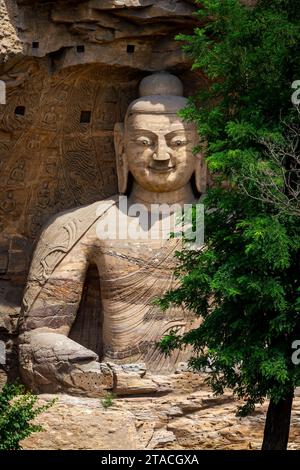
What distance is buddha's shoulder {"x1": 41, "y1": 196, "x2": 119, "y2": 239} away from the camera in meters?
20.2

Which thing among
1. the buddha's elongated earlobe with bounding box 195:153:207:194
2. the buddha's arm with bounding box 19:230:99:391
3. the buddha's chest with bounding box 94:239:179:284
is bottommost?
the buddha's arm with bounding box 19:230:99:391

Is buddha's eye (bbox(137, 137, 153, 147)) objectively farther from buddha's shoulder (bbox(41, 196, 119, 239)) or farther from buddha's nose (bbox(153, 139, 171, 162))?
buddha's shoulder (bbox(41, 196, 119, 239))

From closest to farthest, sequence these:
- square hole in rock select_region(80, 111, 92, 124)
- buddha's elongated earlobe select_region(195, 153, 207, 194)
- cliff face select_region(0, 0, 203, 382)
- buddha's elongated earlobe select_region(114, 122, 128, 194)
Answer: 1. cliff face select_region(0, 0, 203, 382)
2. buddha's elongated earlobe select_region(195, 153, 207, 194)
3. buddha's elongated earlobe select_region(114, 122, 128, 194)
4. square hole in rock select_region(80, 111, 92, 124)

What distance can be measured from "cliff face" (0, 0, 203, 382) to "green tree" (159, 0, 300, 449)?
10.8ft

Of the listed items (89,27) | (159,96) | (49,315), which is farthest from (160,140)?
(49,315)

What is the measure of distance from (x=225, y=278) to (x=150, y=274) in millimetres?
4428

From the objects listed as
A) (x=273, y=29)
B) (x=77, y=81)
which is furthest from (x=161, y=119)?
(x=273, y=29)

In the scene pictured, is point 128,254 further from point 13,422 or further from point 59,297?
point 13,422

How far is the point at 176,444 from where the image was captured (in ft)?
61.4

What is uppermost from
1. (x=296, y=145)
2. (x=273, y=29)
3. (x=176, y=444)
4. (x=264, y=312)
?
(x=273, y=29)

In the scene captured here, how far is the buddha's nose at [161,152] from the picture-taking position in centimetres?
2000

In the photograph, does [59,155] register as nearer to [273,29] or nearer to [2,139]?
[2,139]

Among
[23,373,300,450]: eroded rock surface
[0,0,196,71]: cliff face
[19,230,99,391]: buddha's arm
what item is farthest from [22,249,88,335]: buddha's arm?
[0,0,196,71]: cliff face

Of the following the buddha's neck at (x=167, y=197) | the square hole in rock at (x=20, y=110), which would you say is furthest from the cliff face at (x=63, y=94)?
the buddha's neck at (x=167, y=197)
